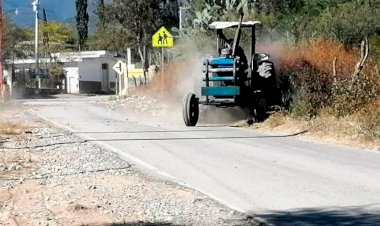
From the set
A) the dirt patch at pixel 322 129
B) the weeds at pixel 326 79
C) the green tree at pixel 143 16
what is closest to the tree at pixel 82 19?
the green tree at pixel 143 16

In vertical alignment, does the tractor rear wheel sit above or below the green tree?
below

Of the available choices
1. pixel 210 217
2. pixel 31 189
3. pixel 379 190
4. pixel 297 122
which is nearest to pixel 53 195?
pixel 31 189

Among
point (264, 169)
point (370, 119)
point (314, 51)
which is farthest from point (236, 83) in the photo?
point (264, 169)

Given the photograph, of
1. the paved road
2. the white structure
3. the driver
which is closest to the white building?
the white structure

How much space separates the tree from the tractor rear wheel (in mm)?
80015

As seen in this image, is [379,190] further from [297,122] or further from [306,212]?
[297,122]

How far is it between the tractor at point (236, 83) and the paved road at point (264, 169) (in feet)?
3.18

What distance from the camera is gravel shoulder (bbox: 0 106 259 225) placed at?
345 inches

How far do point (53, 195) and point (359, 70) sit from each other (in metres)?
12.3

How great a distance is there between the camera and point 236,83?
21.3 m

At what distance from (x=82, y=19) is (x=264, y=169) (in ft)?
304

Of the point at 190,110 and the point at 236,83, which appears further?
the point at 190,110

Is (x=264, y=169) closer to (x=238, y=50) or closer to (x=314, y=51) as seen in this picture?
(x=238, y=50)

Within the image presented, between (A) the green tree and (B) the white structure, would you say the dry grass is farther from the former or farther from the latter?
(B) the white structure
